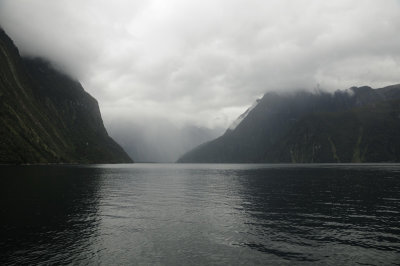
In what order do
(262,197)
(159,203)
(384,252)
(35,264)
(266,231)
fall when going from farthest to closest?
1. (262,197)
2. (159,203)
3. (266,231)
4. (384,252)
5. (35,264)

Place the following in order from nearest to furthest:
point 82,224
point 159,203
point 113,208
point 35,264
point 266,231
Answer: point 35,264 → point 266,231 → point 82,224 → point 113,208 → point 159,203

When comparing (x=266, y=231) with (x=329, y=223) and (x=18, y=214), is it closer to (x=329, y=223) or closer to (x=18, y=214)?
(x=329, y=223)

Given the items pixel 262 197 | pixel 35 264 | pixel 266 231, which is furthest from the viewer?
pixel 262 197

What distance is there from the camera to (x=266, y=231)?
40125mm

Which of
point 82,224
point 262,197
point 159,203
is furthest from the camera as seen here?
point 262,197

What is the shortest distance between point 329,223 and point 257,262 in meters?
21.4

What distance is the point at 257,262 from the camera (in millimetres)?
28406

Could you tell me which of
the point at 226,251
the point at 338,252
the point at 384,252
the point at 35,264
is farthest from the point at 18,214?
the point at 384,252

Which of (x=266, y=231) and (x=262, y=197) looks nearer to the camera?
(x=266, y=231)

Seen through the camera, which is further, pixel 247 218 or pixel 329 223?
pixel 247 218

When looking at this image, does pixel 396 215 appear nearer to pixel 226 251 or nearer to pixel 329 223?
pixel 329 223

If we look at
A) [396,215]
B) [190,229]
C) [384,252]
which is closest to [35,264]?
[190,229]

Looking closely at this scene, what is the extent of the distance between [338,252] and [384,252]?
456cm

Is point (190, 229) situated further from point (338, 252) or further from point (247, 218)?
point (338, 252)
